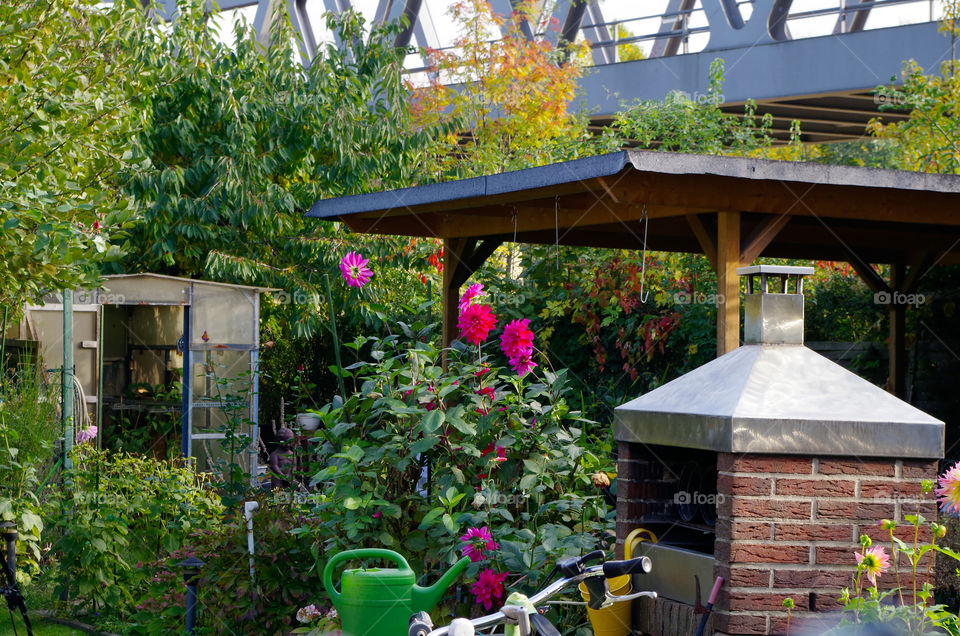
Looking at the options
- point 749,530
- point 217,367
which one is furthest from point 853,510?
point 217,367

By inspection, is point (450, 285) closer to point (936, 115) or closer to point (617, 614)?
point (617, 614)

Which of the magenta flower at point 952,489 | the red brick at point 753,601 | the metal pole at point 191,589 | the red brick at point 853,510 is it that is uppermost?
the magenta flower at point 952,489

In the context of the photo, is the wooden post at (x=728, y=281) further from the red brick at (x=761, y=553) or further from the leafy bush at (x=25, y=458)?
the leafy bush at (x=25, y=458)

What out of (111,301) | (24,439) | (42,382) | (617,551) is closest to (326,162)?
(111,301)

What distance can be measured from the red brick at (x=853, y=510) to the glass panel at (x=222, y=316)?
7.61 meters

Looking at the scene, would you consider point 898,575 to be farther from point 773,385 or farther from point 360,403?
point 360,403

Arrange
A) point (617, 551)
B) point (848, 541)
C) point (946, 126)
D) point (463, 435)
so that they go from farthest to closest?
point (946, 126)
point (463, 435)
point (617, 551)
point (848, 541)

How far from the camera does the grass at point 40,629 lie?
5824 mm

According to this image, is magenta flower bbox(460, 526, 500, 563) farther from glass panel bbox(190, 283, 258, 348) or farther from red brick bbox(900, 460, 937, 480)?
glass panel bbox(190, 283, 258, 348)

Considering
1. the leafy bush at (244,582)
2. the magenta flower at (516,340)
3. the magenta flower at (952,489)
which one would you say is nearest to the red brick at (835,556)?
the magenta flower at (952,489)

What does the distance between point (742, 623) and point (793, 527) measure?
34cm

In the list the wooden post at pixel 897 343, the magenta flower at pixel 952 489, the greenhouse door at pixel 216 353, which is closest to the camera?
the magenta flower at pixel 952 489

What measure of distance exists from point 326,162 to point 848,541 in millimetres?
9675

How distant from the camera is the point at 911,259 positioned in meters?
9.02
